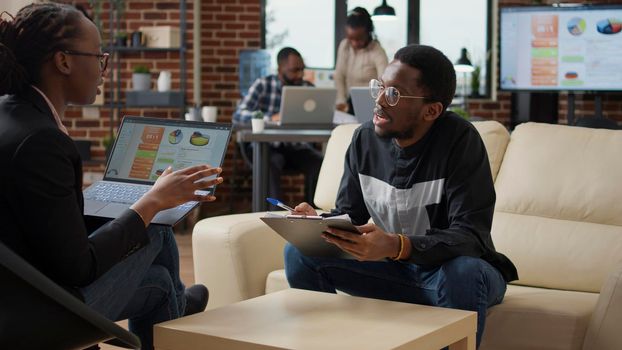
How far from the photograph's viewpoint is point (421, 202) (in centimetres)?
261

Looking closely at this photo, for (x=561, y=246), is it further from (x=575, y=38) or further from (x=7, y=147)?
(x=575, y=38)

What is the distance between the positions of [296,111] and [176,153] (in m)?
3.23

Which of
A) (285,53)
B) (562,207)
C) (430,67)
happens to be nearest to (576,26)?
(285,53)

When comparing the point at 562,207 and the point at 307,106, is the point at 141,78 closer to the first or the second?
the point at 307,106

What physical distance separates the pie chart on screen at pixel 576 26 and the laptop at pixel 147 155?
5.30 m

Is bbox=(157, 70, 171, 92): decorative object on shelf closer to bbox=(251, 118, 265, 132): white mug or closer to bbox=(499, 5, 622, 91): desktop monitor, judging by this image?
bbox=(251, 118, 265, 132): white mug

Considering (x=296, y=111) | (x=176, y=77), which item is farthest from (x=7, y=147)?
(x=176, y=77)

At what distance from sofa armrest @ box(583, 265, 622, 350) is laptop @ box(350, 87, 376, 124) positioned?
2.69 metres

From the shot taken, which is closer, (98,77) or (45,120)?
(45,120)

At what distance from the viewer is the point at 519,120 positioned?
7.70m

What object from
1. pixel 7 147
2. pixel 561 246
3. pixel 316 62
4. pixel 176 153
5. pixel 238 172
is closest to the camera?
pixel 7 147

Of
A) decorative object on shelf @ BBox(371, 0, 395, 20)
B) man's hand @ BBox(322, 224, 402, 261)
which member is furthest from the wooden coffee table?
decorative object on shelf @ BBox(371, 0, 395, 20)

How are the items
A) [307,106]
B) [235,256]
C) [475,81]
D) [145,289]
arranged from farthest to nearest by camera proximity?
1. [475,81]
2. [307,106]
3. [235,256]
4. [145,289]

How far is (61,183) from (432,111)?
3.81 ft
